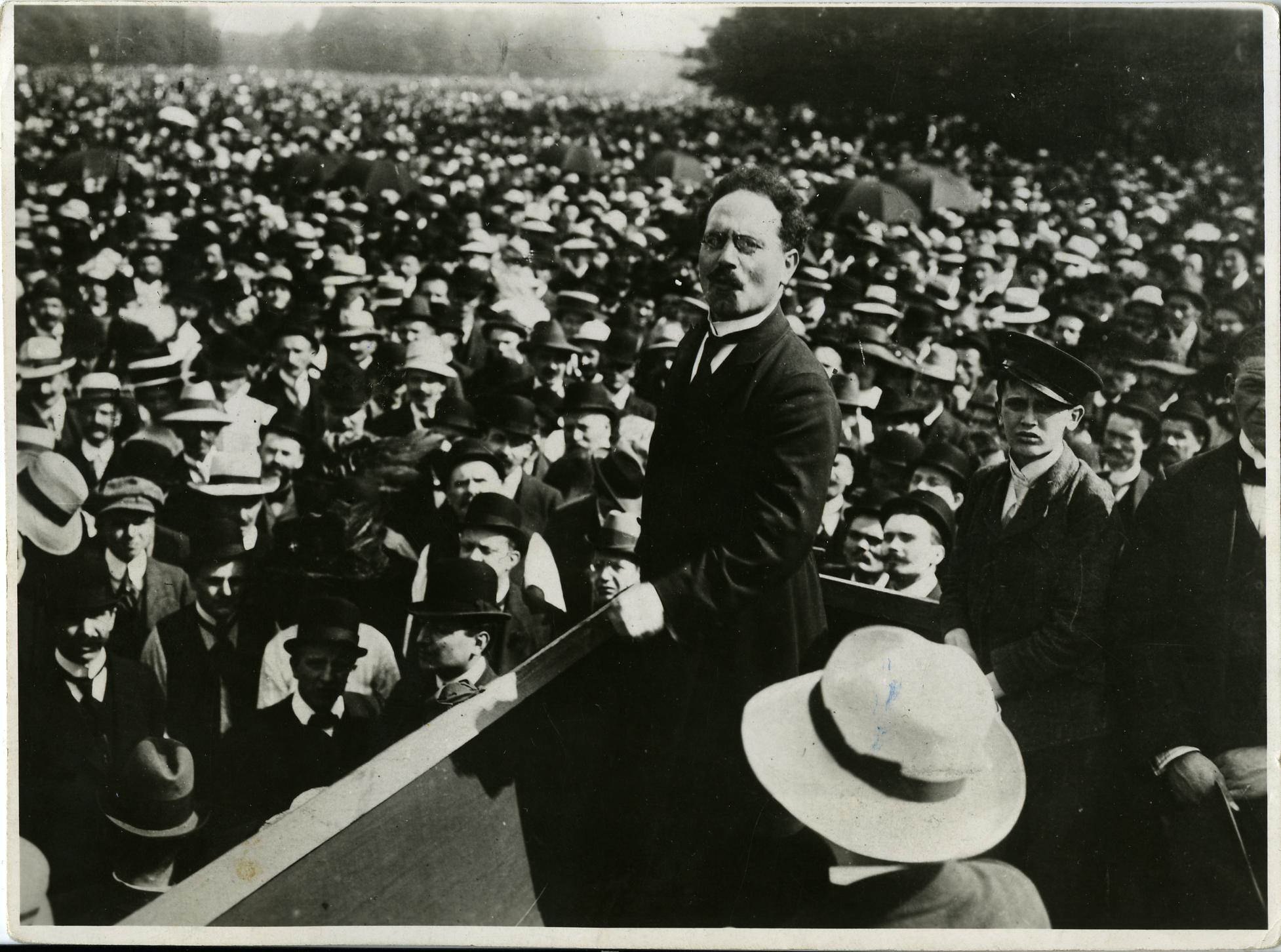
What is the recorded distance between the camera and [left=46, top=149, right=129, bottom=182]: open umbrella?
4.14 metres

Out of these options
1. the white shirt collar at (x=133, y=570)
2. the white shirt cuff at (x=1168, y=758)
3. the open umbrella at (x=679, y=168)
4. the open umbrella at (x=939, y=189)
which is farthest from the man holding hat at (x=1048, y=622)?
the white shirt collar at (x=133, y=570)

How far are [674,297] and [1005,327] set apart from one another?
53.4 inches

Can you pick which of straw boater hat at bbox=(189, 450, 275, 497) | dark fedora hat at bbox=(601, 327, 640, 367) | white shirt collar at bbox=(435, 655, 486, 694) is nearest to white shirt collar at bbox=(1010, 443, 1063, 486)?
dark fedora hat at bbox=(601, 327, 640, 367)

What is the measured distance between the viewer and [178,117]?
427cm

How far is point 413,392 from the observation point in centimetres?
413

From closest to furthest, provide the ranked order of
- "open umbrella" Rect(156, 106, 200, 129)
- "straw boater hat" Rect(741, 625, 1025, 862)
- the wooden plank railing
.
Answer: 1. the wooden plank railing
2. "straw boater hat" Rect(741, 625, 1025, 862)
3. "open umbrella" Rect(156, 106, 200, 129)

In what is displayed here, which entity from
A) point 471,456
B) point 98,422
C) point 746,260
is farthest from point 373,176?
point 746,260

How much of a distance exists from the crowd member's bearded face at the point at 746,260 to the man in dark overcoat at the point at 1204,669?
5.65ft

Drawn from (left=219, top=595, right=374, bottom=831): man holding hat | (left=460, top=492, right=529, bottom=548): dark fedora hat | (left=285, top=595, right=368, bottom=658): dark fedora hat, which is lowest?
(left=219, top=595, right=374, bottom=831): man holding hat

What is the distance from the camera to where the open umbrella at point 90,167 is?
13.6 ft

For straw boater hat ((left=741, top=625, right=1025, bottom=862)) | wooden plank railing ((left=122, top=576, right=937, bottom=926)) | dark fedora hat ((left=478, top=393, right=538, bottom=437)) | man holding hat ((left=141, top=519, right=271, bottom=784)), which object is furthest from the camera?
dark fedora hat ((left=478, top=393, right=538, bottom=437))

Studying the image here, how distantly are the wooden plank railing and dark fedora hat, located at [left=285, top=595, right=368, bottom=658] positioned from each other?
1.43ft

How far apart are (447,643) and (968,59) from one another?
3.19 meters

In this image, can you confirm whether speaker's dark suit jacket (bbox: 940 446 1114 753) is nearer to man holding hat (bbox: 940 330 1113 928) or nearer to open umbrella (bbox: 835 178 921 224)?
man holding hat (bbox: 940 330 1113 928)
